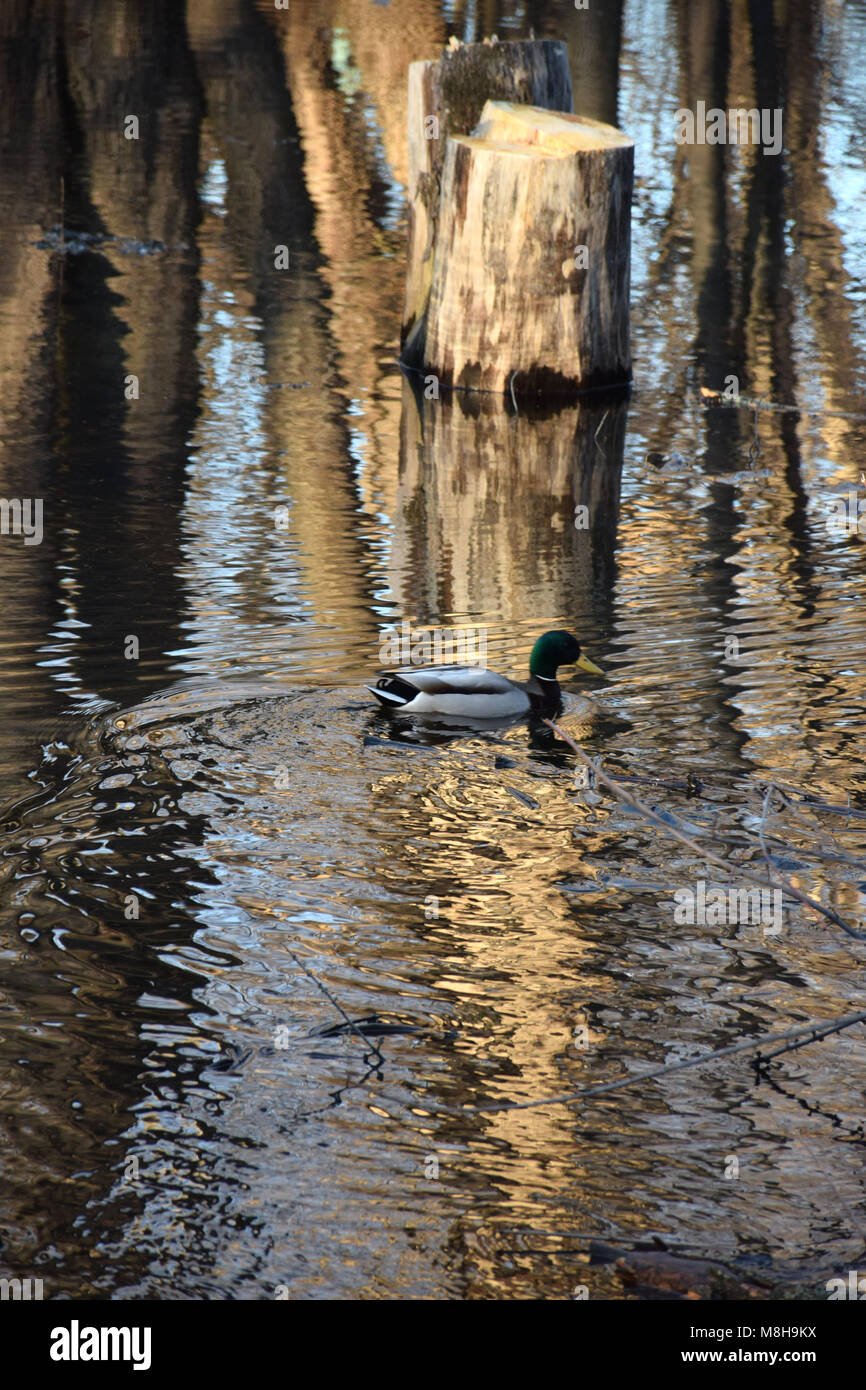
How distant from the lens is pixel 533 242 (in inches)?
440

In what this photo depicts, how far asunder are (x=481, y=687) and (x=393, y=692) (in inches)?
16.3

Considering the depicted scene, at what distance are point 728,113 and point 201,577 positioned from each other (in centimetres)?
1492

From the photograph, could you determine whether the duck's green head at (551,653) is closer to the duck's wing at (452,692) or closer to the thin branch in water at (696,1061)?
the duck's wing at (452,692)

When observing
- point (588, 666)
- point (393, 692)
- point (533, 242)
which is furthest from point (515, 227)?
point (393, 692)

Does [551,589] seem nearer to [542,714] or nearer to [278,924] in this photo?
[542,714]

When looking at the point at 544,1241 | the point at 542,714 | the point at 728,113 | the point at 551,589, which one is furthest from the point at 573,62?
the point at 544,1241

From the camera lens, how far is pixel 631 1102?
169 inches

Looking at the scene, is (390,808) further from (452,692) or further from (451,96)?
(451,96)

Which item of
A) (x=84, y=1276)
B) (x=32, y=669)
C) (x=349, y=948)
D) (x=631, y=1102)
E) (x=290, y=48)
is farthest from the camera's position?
(x=290, y=48)

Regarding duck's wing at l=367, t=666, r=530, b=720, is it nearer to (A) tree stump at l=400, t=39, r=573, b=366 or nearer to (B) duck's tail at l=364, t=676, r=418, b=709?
(B) duck's tail at l=364, t=676, r=418, b=709

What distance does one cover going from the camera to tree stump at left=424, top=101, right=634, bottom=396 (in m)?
11.1

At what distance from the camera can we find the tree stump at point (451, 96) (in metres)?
11.8

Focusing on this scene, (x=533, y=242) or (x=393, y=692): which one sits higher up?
(x=533, y=242)

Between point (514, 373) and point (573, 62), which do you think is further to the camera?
point (573, 62)
